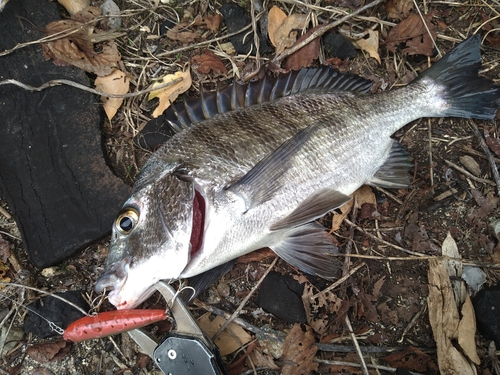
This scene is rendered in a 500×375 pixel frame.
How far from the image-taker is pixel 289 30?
10.2 ft

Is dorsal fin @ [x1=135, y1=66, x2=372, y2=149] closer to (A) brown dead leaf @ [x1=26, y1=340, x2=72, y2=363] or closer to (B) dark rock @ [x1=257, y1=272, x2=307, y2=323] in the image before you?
(B) dark rock @ [x1=257, y1=272, x2=307, y2=323]

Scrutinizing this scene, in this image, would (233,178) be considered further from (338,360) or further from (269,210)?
(338,360)

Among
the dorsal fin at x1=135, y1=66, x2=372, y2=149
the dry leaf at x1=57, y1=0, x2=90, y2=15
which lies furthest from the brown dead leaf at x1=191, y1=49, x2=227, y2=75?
the dry leaf at x1=57, y1=0, x2=90, y2=15

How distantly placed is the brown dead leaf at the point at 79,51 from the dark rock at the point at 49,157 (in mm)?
72

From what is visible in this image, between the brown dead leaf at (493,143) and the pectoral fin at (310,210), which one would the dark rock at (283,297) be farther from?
the brown dead leaf at (493,143)

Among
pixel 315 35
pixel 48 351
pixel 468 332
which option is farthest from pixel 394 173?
pixel 48 351

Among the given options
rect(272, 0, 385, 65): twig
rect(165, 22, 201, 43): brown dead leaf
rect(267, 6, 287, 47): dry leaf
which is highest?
rect(165, 22, 201, 43): brown dead leaf

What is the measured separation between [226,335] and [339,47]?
2303 millimetres

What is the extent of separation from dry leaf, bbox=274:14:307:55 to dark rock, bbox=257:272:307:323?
180 centimetres

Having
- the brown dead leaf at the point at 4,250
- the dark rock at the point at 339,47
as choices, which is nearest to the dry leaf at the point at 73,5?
the brown dead leaf at the point at 4,250

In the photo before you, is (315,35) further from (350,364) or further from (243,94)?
(350,364)

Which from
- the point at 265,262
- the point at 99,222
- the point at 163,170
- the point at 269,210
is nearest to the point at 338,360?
the point at 265,262

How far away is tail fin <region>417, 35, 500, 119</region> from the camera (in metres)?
2.78

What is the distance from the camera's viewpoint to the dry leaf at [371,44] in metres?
3.05
